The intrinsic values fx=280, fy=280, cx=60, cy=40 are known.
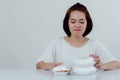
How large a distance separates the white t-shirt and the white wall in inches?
39.0

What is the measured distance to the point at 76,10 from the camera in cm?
216

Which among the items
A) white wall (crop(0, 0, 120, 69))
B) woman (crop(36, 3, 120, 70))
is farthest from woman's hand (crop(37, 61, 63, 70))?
white wall (crop(0, 0, 120, 69))

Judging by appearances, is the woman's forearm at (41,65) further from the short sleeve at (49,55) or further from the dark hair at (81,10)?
the dark hair at (81,10)

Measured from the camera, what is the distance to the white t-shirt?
2164mm

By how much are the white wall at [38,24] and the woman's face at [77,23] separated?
1.11 meters

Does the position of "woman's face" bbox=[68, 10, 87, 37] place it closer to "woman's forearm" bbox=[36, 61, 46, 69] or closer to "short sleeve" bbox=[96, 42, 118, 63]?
"short sleeve" bbox=[96, 42, 118, 63]

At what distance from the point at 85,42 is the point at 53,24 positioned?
3.53 feet

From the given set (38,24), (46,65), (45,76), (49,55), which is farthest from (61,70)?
(38,24)

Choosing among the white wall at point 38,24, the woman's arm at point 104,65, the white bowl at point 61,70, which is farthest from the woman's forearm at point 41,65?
the white wall at point 38,24

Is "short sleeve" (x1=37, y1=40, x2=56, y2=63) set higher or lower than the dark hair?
lower

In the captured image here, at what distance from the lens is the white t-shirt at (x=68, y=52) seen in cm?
216

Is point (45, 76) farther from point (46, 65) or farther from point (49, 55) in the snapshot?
point (49, 55)

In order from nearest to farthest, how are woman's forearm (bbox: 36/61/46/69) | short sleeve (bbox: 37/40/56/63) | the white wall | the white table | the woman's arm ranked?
the white table < the woman's arm < woman's forearm (bbox: 36/61/46/69) < short sleeve (bbox: 37/40/56/63) < the white wall

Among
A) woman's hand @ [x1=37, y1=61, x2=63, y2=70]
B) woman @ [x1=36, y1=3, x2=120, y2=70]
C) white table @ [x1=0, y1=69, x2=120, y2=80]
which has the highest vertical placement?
woman @ [x1=36, y1=3, x2=120, y2=70]
